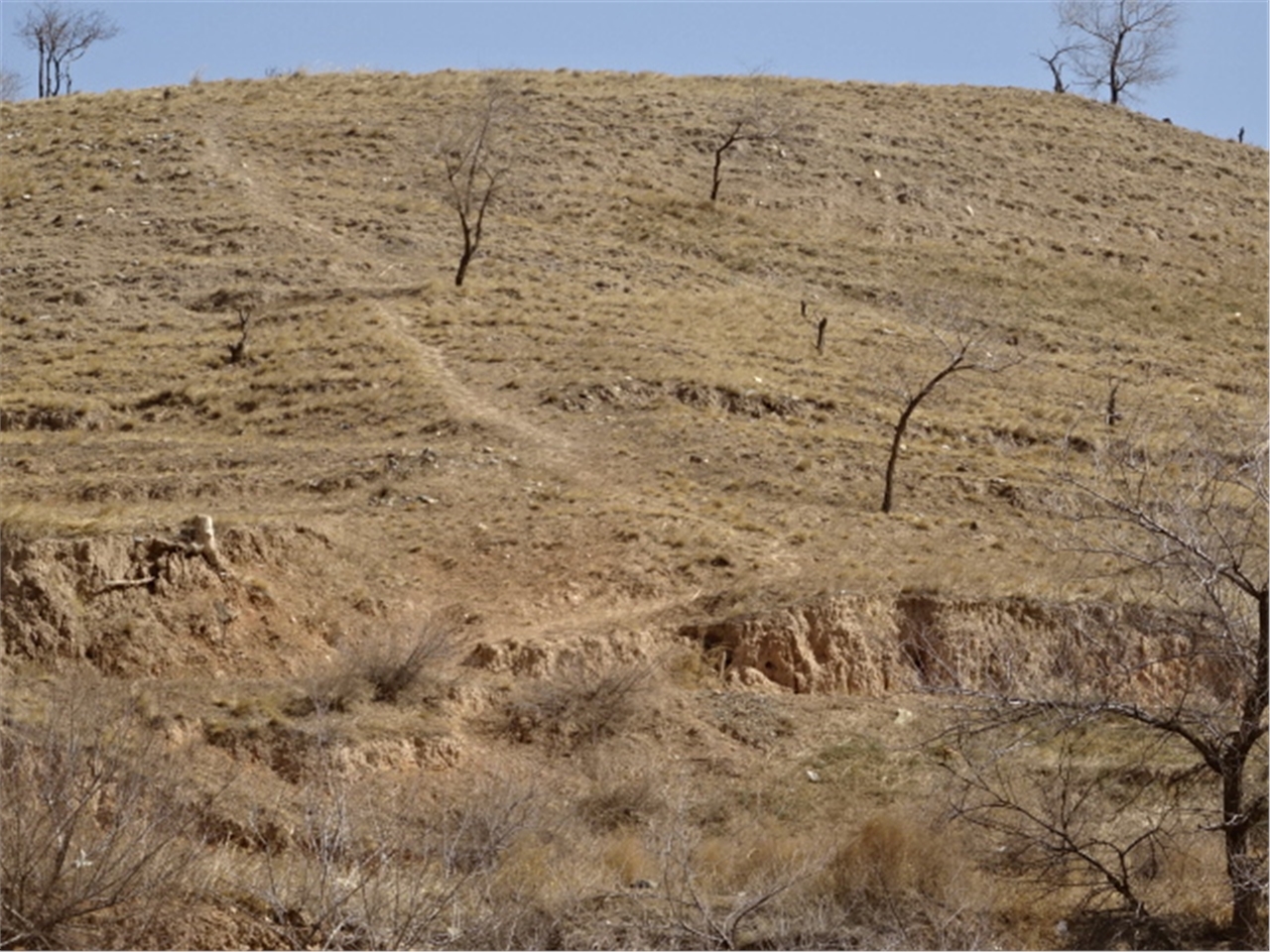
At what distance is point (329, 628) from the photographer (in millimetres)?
20656

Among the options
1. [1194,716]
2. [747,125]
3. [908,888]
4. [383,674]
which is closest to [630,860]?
[908,888]

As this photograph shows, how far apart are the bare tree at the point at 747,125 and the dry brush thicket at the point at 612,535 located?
17 cm

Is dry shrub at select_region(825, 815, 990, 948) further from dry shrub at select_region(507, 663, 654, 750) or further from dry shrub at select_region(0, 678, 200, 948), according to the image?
dry shrub at select_region(0, 678, 200, 948)

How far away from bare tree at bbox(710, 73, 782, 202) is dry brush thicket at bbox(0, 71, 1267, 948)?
0.17 metres

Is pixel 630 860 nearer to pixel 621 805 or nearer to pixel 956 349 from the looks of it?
pixel 621 805

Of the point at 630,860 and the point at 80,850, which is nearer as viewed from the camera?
the point at 80,850

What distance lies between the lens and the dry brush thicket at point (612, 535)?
43.1 ft

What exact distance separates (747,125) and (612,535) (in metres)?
31.4

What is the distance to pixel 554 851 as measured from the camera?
14500 mm

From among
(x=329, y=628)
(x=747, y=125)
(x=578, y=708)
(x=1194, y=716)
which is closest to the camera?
(x=1194, y=716)

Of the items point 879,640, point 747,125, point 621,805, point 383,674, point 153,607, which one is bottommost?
point 621,805

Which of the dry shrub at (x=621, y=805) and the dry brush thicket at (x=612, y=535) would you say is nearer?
the dry brush thicket at (x=612, y=535)

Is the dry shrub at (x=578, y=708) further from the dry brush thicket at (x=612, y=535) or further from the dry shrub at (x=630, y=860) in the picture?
the dry shrub at (x=630, y=860)

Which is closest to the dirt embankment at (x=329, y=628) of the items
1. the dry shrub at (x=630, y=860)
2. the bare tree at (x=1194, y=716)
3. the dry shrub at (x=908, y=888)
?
the bare tree at (x=1194, y=716)
